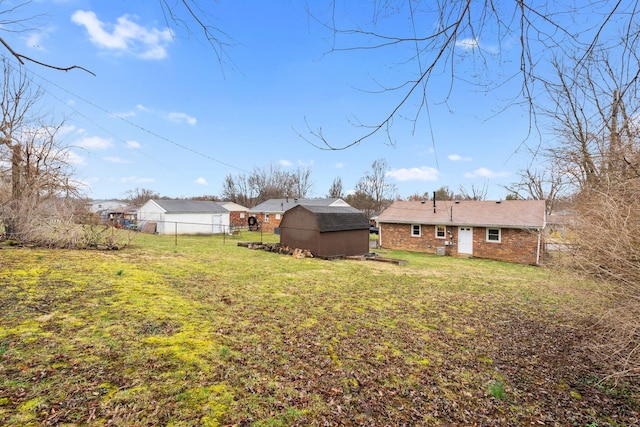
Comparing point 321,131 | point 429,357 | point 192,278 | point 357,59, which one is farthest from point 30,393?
point 192,278

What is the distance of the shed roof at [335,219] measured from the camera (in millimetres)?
15102

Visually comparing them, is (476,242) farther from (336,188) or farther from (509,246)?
(336,188)

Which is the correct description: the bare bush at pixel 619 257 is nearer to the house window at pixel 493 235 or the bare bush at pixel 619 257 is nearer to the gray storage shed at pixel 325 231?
the gray storage shed at pixel 325 231

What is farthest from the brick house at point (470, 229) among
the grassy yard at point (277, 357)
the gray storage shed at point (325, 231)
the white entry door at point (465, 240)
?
the grassy yard at point (277, 357)

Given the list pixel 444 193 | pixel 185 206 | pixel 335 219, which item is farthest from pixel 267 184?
pixel 335 219

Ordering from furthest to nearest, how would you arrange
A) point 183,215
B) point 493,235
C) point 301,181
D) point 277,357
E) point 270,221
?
point 301,181 → point 270,221 → point 183,215 → point 493,235 → point 277,357

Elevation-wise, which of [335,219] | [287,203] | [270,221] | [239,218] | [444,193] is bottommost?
[270,221]

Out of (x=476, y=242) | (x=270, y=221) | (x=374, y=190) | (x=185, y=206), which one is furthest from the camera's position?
(x=374, y=190)

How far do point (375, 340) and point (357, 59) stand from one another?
441 centimetres

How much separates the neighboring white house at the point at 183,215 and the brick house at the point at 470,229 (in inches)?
588

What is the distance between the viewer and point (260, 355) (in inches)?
161

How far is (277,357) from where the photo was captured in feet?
13.4

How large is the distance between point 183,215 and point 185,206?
1.09 metres

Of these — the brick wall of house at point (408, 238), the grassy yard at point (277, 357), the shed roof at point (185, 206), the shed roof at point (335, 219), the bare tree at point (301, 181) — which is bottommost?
the grassy yard at point (277, 357)
